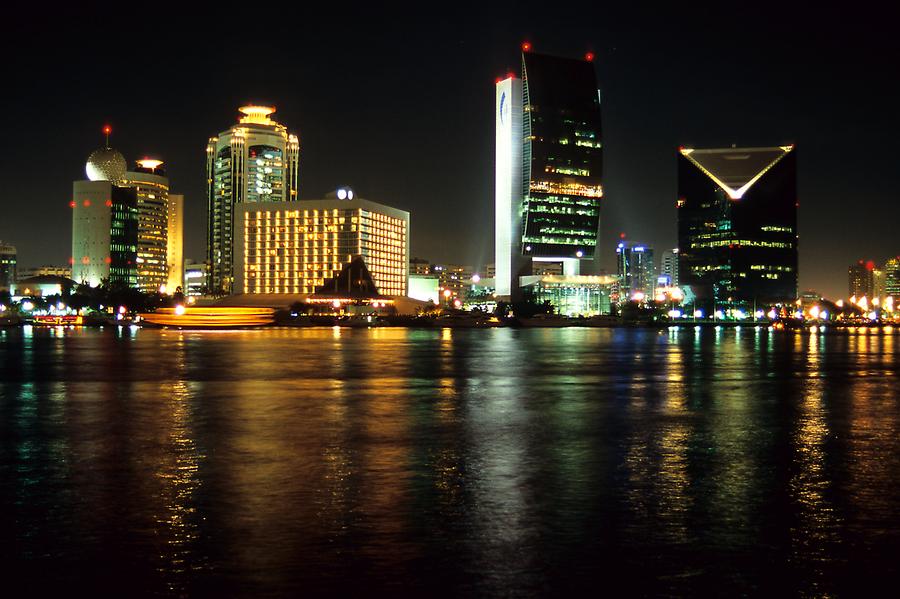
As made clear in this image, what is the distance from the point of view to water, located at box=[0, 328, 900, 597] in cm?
970

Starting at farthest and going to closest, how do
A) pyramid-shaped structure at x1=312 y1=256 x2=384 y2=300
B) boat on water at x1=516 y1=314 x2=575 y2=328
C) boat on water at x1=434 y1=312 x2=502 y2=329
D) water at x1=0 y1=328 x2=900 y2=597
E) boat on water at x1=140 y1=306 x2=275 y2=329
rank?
boat on water at x1=516 y1=314 x2=575 y2=328, pyramid-shaped structure at x1=312 y1=256 x2=384 y2=300, boat on water at x1=434 y1=312 x2=502 y2=329, boat on water at x1=140 y1=306 x2=275 y2=329, water at x1=0 y1=328 x2=900 y2=597

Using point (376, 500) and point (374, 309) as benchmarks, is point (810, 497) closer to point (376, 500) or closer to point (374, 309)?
point (376, 500)

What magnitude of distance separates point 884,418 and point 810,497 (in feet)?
41.9

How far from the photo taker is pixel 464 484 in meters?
14.6

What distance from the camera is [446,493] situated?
544 inches

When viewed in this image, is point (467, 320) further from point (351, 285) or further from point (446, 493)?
point (446, 493)

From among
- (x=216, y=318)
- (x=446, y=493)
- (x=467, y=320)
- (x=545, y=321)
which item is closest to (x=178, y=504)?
(x=446, y=493)

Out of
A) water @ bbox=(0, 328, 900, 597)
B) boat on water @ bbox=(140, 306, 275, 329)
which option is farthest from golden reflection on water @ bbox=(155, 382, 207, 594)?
boat on water @ bbox=(140, 306, 275, 329)

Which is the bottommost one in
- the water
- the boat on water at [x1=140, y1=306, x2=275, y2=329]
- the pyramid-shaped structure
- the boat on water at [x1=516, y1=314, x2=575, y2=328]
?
the boat on water at [x1=516, y1=314, x2=575, y2=328]

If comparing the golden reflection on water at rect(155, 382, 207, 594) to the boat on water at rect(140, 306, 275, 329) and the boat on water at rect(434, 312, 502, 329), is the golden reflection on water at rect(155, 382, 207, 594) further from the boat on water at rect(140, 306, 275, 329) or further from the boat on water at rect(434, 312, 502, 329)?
the boat on water at rect(434, 312, 502, 329)

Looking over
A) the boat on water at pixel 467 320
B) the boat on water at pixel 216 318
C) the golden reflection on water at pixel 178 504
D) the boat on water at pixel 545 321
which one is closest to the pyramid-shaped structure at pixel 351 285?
the boat on water at pixel 467 320

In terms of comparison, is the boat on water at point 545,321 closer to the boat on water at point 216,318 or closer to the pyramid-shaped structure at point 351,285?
the pyramid-shaped structure at point 351,285

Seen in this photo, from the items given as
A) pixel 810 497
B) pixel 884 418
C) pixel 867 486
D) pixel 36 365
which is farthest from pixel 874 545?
pixel 36 365

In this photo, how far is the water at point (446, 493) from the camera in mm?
9703
